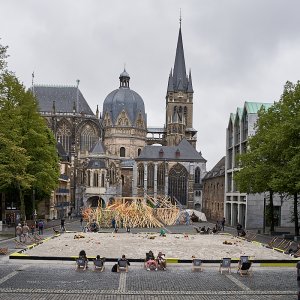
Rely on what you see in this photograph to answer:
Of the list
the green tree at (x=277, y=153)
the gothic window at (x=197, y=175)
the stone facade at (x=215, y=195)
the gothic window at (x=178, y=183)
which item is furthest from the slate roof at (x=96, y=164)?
the green tree at (x=277, y=153)

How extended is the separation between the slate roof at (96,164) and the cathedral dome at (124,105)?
20.8m

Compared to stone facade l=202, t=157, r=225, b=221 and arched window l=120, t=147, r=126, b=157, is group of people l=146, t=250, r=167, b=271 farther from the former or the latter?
arched window l=120, t=147, r=126, b=157

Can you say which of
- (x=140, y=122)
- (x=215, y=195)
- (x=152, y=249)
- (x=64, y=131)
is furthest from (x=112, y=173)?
(x=152, y=249)

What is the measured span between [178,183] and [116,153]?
20062mm

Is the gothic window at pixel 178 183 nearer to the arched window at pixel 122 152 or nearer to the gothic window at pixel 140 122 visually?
the arched window at pixel 122 152

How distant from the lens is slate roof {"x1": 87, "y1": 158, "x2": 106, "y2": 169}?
335ft

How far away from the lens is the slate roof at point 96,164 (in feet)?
335

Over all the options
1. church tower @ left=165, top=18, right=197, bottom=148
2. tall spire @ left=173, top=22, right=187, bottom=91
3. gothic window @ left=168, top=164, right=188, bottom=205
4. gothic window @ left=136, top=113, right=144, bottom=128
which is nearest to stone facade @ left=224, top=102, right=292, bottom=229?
gothic window @ left=168, top=164, right=188, bottom=205

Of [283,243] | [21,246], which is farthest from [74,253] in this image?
[283,243]

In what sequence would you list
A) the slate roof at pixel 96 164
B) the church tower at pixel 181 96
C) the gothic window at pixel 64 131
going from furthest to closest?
1. the church tower at pixel 181 96
2. the gothic window at pixel 64 131
3. the slate roof at pixel 96 164

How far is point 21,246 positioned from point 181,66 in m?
110

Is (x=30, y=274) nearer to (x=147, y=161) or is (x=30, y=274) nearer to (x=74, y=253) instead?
(x=74, y=253)

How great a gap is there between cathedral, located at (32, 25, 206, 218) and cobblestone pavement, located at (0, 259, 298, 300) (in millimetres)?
61944

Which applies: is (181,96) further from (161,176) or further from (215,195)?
(215,195)
